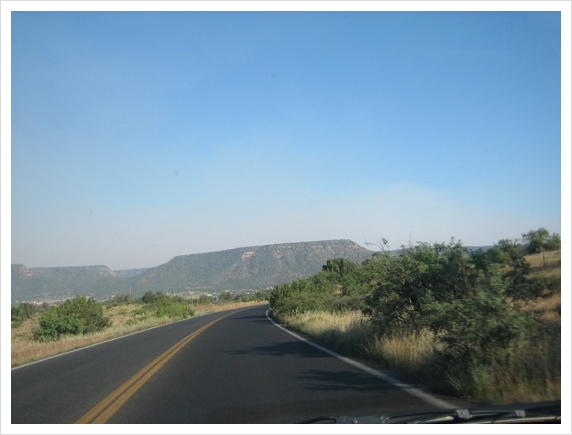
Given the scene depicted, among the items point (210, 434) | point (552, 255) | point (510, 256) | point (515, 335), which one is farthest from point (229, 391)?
point (552, 255)

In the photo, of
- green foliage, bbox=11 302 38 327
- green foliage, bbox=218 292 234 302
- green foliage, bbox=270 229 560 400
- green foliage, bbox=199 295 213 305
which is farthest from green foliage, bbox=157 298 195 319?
green foliage, bbox=218 292 234 302

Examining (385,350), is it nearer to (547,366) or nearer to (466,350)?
(466,350)

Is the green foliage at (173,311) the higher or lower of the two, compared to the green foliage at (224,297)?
higher

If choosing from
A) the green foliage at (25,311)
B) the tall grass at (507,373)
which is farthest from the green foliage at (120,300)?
the tall grass at (507,373)

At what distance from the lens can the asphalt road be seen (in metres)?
8.29

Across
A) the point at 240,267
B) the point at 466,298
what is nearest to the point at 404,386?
the point at 466,298

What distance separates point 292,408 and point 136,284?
12262cm

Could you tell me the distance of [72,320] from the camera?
148 ft

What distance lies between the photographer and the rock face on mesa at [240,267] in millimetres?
105125

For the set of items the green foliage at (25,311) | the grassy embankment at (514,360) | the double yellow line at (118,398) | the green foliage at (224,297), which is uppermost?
the grassy embankment at (514,360)

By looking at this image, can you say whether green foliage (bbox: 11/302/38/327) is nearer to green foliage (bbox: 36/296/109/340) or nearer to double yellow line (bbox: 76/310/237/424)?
green foliage (bbox: 36/296/109/340)

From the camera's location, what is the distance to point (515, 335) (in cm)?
912

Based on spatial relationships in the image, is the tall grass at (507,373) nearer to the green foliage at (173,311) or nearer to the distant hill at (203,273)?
the distant hill at (203,273)

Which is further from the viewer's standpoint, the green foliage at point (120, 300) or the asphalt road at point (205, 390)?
the green foliage at point (120, 300)
